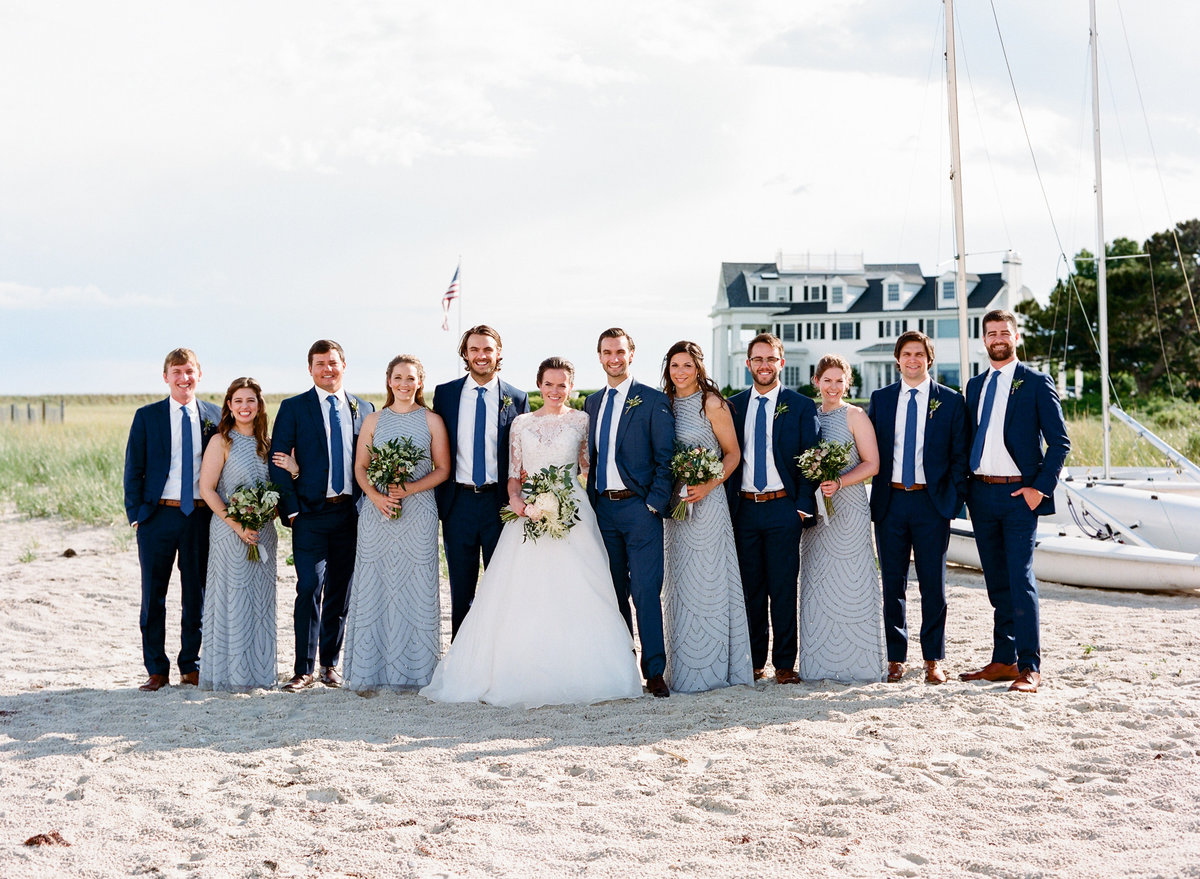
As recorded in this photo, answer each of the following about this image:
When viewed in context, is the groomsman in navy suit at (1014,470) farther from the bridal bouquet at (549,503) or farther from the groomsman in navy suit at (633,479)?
the bridal bouquet at (549,503)

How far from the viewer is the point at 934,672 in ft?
24.6

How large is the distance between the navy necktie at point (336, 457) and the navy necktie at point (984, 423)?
427 cm

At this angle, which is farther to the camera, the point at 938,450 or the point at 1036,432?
the point at 938,450

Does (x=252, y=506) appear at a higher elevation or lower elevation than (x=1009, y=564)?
higher

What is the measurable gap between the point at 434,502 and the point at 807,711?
2814 millimetres

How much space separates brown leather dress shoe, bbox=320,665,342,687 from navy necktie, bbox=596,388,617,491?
7.58ft

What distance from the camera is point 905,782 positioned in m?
5.44

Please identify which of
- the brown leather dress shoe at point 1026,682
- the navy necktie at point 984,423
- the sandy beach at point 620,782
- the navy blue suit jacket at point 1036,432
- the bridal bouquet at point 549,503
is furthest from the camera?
the navy necktie at point 984,423

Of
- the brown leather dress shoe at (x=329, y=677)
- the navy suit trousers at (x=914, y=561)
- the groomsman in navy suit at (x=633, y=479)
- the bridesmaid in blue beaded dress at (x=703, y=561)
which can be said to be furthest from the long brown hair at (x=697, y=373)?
the brown leather dress shoe at (x=329, y=677)

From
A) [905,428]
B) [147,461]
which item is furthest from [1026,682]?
[147,461]

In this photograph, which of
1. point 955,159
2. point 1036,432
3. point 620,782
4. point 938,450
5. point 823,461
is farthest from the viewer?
point 955,159

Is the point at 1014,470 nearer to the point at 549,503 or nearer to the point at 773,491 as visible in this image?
the point at 773,491

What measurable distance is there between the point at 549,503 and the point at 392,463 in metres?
1.08

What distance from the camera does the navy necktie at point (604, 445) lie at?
23.3 ft
